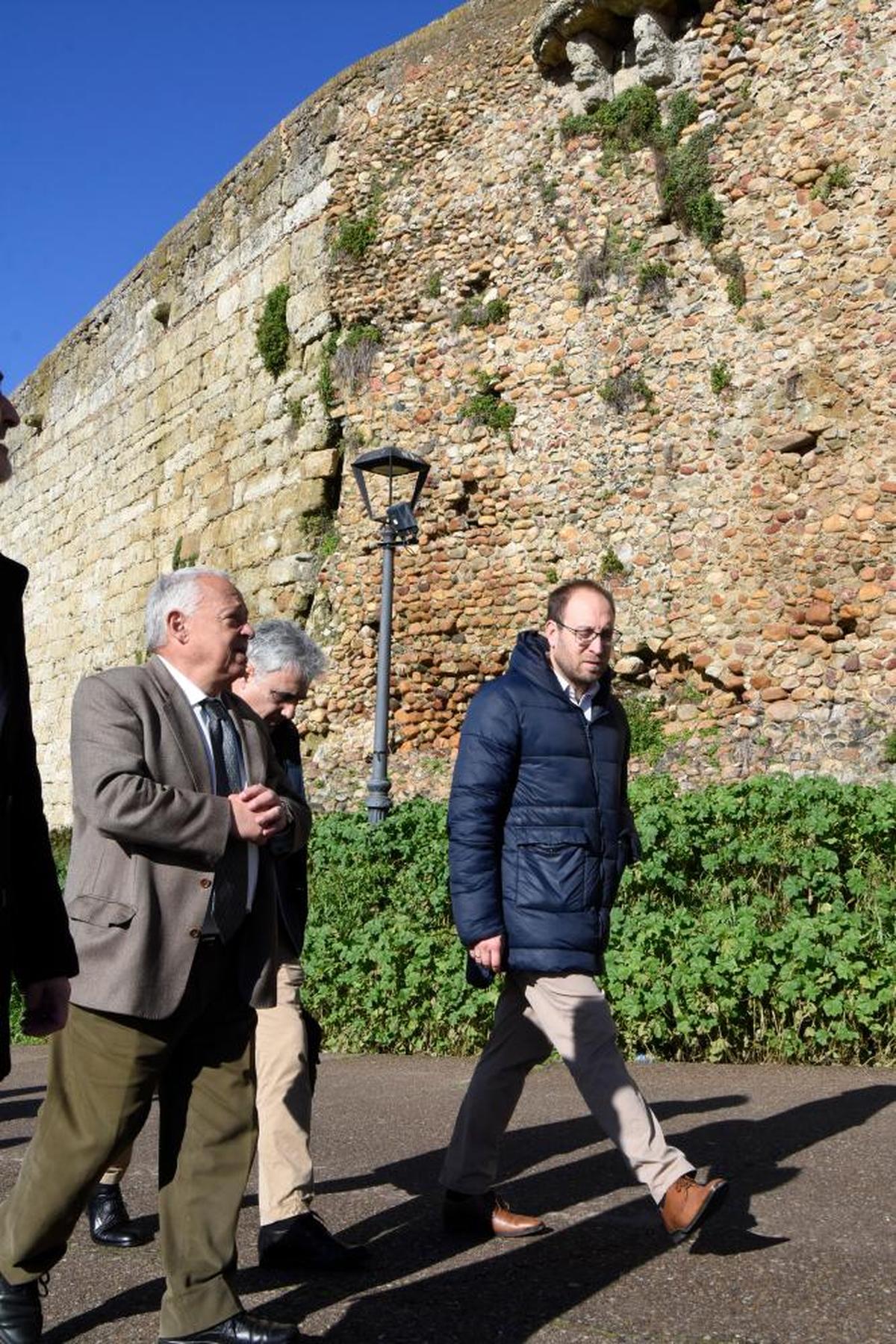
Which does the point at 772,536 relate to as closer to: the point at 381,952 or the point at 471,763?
the point at 381,952

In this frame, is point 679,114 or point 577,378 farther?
point 577,378

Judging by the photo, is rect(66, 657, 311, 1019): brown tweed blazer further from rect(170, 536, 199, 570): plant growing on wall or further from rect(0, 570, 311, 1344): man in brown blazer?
rect(170, 536, 199, 570): plant growing on wall

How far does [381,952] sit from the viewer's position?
7.32 metres

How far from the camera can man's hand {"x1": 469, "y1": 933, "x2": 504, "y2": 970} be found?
399cm

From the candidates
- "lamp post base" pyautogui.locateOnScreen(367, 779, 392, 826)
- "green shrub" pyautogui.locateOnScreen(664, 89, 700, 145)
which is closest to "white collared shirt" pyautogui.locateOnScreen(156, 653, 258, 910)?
"lamp post base" pyautogui.locateOnScreen(367, 779, 392, 826)

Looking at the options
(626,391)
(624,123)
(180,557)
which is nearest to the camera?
(626,391)

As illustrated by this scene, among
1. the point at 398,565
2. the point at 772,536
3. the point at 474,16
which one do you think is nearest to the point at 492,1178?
the point at 772,536

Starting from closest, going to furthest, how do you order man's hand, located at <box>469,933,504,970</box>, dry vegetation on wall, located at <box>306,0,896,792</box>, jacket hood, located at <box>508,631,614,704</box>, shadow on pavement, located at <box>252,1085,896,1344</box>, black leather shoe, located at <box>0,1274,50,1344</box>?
black leather shoe, located at <box>0,1274,50,1344</box>, shadow on pavement, located at <box>252,1085,896,1344</box>, man's hand, located at <box>469,933,504,970</box>, jacket hood, located at <box>508,631,614,704</box>, dry vegetation on wall, located at <box>306,0,896,792</box>

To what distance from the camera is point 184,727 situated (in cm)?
332

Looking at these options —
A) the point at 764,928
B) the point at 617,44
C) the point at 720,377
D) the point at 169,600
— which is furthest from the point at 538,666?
the point at 617,44

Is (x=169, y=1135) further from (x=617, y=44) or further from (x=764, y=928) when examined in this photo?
(x=617, y=44)

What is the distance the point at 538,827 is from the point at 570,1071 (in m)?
0.68

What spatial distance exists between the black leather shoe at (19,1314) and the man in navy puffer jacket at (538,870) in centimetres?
137

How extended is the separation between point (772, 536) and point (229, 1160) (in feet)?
29.1
